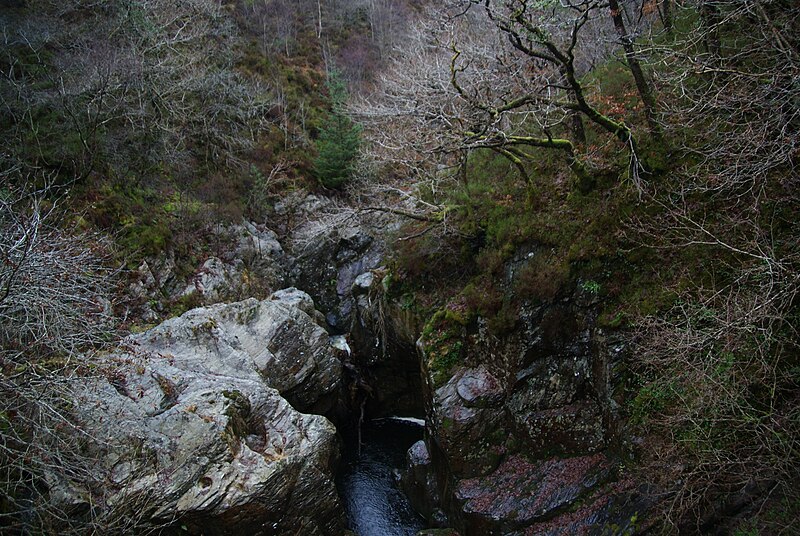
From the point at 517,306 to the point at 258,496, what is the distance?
251 inches

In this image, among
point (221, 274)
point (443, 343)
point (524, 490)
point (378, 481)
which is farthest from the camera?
point (221, 274)

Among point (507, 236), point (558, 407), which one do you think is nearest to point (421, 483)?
point (558, 407)

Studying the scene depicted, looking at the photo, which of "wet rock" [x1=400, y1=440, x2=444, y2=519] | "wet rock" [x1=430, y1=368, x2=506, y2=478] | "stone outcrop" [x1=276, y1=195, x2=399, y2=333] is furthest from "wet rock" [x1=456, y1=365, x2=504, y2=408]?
"stone outcrop" [x1=276, y1=195, x2=399, y2=333]

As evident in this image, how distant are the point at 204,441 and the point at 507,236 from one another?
788 cm

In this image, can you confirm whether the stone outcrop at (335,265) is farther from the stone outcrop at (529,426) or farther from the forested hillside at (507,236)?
the stone outcrop at (529,426)

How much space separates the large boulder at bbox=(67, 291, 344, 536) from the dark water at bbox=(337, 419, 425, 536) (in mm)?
1937

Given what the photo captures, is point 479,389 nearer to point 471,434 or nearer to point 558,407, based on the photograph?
point 471,434

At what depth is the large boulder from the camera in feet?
24.0

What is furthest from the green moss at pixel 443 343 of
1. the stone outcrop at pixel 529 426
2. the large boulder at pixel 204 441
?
the large boulder at pixel 204 441

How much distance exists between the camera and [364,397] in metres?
15.7

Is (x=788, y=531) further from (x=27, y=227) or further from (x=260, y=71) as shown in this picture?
(x=260, y=71)

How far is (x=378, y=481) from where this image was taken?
501 inches

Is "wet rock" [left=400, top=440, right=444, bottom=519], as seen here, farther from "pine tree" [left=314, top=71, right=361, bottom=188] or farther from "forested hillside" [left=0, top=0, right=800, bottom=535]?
"pine tree" [left=314, top=71, right=361, bottom=188]

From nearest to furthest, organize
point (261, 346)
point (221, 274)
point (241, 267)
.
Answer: point (261, 346) < point (221, 274) < point (241, 267)
